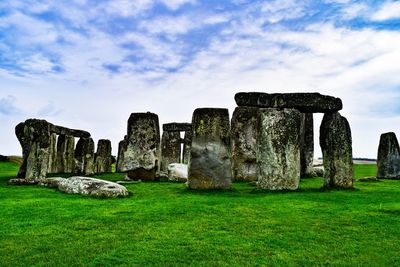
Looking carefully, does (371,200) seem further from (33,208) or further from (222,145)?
(33,208)

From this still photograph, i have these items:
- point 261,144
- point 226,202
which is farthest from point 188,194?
point 261,144

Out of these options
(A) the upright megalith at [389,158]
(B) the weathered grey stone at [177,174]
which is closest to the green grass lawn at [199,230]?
(B) the weathered grey stone at [177,174]

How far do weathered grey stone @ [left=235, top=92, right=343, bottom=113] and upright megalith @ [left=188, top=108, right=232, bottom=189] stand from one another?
1082 millimetres

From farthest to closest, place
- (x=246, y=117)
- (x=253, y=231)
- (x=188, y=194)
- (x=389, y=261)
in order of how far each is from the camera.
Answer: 1. (x=246, y=117)
2. (x=188, y=194)
3. (x=253, y=231)
4. (x=389, y=261)

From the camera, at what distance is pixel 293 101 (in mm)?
14531

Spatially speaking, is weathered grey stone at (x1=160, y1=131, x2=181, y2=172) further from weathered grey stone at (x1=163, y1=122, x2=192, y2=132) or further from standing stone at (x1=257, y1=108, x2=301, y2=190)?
standing stone at (x1=257, y1=108, x2=301, y2=190)

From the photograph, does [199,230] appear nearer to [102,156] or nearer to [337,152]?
[337,152]

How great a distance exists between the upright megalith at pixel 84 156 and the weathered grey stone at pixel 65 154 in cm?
49

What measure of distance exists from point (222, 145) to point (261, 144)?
1231mm

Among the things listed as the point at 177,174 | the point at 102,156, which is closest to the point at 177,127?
the point at 102,156

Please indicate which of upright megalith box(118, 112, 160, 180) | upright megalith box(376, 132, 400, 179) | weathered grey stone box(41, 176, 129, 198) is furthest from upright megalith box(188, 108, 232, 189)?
upright megalith box(376, 132, 400, 179)

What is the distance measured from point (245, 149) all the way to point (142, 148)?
440cm

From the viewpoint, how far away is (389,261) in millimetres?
6590

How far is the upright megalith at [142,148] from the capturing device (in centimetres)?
1928
